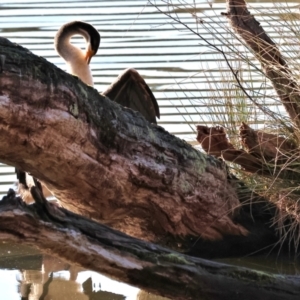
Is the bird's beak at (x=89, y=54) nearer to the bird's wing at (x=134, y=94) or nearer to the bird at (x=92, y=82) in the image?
the bird at (x=92, y=82)

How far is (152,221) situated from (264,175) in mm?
572

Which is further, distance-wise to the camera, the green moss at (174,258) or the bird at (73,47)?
the bird at (73,47)

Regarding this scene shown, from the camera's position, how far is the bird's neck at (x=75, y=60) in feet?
23.8

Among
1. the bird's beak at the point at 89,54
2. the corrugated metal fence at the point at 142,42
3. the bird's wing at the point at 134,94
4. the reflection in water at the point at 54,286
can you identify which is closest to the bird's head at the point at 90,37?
the bird's beak at the point at 89,54

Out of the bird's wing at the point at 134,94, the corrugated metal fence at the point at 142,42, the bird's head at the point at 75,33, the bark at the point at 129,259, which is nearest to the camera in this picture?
the bark at the point at 129,259

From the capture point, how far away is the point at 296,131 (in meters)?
4.27

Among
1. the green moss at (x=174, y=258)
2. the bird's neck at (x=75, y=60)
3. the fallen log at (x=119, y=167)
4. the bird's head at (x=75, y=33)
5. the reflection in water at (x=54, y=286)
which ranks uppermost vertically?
the bird's head at (x=75, y=33)

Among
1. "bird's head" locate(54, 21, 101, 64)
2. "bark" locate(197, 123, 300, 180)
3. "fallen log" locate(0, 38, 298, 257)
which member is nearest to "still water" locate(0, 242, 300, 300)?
"fallen log" locate(0, 38, 298, 257)

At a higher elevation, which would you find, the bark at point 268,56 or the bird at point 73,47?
the bird at point 73,47

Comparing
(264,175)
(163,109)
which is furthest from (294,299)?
(163,109)

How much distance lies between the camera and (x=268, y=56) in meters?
4.46

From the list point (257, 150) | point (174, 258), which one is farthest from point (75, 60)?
point (174, 258)

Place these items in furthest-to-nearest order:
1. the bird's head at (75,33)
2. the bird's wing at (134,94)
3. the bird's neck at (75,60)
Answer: the bird's head at (75,33), the bird's neck at (75,60), the bird's wing at (134,94)

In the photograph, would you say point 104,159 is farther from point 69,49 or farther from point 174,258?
point 69,49
